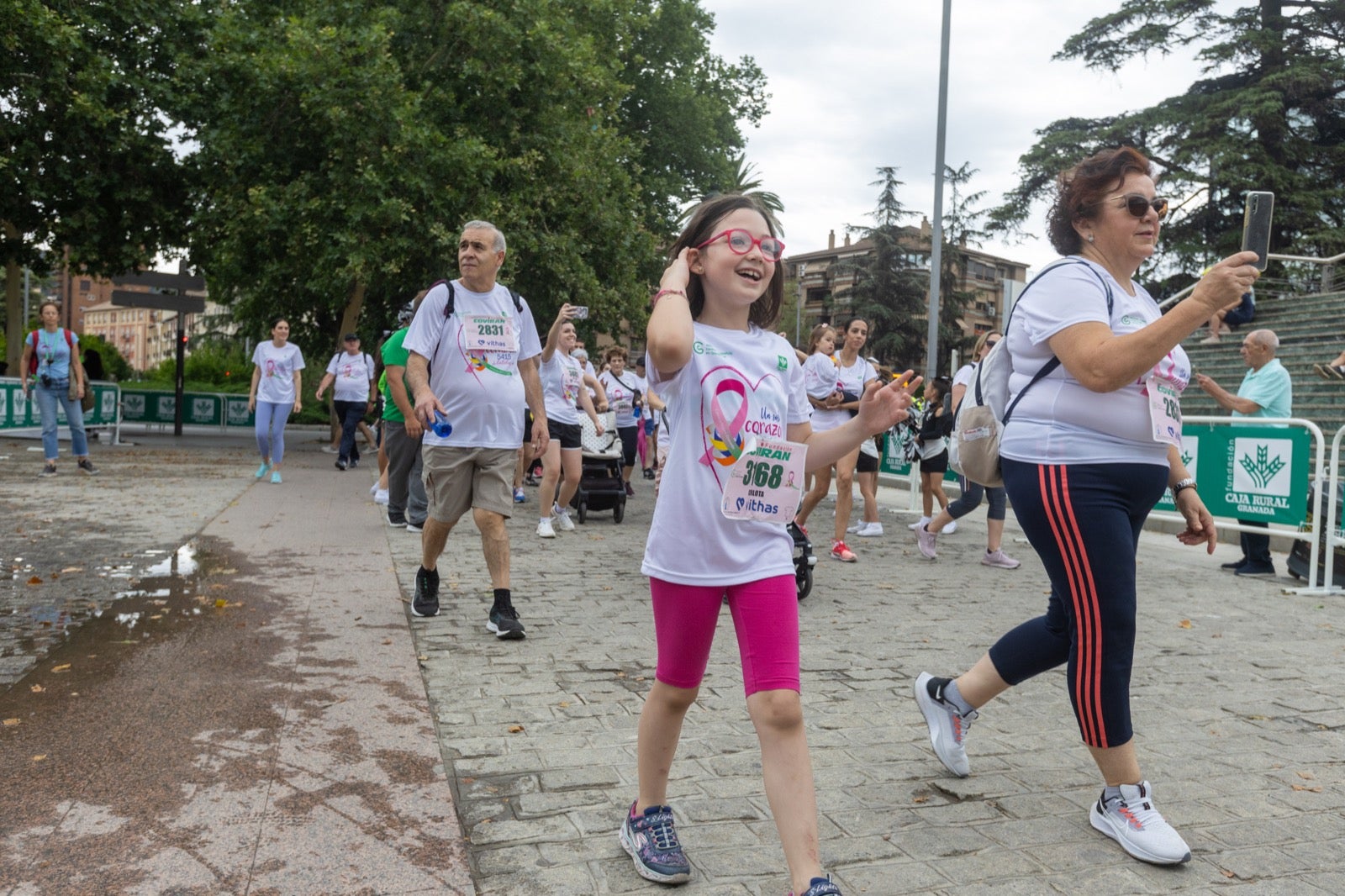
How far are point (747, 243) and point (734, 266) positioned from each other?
6cm

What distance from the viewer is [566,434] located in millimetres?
10062

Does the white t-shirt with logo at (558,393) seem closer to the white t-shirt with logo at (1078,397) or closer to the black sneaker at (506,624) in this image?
the black sneaker at (506,624)

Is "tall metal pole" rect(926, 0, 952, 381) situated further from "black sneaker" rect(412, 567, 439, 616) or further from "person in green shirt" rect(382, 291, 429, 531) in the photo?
"black sneaker" rect(412, 567, 439, 616)

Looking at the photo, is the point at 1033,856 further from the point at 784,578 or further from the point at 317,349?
the point at 317,349

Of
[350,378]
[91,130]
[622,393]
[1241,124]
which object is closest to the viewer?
[622,393]

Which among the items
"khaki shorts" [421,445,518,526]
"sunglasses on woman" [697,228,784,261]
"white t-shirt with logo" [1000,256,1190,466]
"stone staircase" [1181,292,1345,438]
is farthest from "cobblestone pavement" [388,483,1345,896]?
"stone staircase" [1181,292,1345,438]

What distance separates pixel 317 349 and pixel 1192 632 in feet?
86.6

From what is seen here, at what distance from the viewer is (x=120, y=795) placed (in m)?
3.27

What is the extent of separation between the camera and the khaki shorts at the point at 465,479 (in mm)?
5715

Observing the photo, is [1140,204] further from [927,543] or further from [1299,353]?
[1299,353]

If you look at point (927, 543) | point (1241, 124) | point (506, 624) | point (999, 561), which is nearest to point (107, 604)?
point (506, 624)

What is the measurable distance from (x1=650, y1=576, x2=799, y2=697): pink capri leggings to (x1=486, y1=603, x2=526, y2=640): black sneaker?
2.88 metres

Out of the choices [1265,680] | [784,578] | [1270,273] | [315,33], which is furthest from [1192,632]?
[1270,273]

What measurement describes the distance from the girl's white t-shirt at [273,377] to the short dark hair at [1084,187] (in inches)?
455
